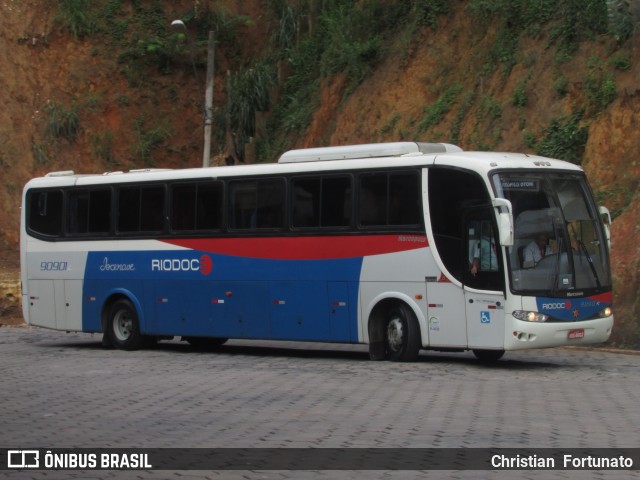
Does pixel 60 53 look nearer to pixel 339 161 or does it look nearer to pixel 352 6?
pixel 352 6

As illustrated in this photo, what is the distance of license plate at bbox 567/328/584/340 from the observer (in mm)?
19719

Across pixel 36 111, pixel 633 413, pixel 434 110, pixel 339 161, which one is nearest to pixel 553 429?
pixel 633 413

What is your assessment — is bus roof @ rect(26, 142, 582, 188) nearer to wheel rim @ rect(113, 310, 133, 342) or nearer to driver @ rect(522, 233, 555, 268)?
driver @ rect(522, 233, 555, 268)

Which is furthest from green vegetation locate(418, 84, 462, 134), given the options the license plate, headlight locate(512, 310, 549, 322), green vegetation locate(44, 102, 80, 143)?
green vegetation locate(44, 102, 80, 143)

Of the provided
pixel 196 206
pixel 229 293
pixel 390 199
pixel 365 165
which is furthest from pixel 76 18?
pixel 390 199

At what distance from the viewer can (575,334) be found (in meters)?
19.8

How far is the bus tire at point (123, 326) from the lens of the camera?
25.8 metres

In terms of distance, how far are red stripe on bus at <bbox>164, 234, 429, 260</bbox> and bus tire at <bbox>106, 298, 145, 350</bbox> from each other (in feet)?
6.74

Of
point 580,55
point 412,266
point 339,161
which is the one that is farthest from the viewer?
point 580,55

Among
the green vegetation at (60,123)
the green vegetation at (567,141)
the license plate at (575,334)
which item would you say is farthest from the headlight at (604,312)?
the green vegetation at (60,123)

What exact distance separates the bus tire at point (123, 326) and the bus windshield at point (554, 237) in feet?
30.0

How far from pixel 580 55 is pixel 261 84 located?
14.9m

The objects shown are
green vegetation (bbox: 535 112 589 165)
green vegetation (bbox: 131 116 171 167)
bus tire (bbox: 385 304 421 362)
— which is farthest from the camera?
green vegetation (bbox: 131 116 171 167)

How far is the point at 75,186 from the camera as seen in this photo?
88.3ft
